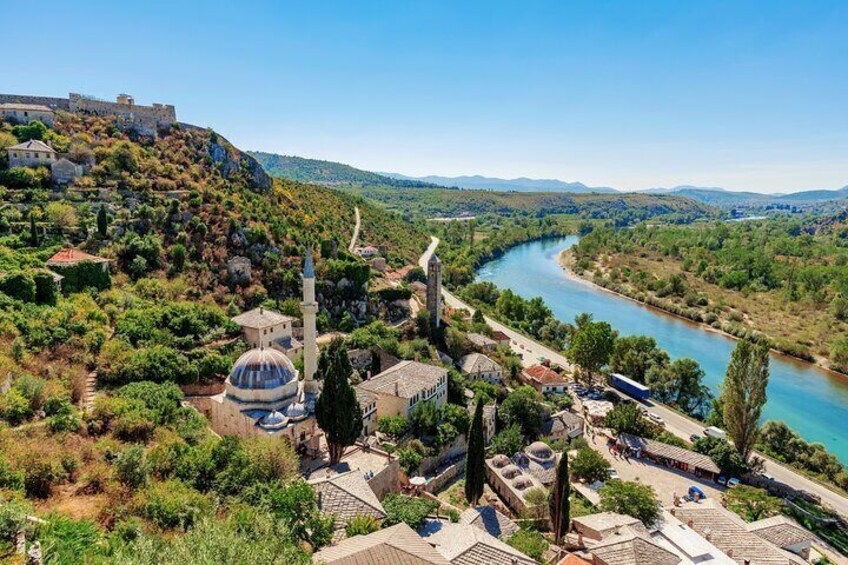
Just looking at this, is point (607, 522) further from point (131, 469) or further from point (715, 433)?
point (131, 469)

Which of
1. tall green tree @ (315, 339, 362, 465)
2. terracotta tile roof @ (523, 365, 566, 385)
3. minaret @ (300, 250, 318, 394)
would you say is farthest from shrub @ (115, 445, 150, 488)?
terracotta tile roof @ (523, 365, 566, 385)

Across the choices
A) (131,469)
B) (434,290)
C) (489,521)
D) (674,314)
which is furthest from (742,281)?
(131,469)

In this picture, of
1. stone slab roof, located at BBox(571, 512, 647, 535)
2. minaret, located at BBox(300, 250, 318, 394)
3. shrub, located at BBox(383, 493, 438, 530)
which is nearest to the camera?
shrub, located at BBox(383, 493, 438, 530)

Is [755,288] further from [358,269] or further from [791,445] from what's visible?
[358,269]

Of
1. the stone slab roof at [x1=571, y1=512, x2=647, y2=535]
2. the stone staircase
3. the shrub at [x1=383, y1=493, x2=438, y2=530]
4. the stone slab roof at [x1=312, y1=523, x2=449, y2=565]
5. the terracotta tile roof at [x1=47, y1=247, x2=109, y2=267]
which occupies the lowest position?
the stone slab roof at [x1=571, y1=512, x2=647, y2=535]

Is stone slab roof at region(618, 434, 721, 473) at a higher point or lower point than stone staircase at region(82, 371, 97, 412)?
lower

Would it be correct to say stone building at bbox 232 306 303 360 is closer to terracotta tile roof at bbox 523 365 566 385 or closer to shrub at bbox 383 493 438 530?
shrub at bbox 383 493 438 530
